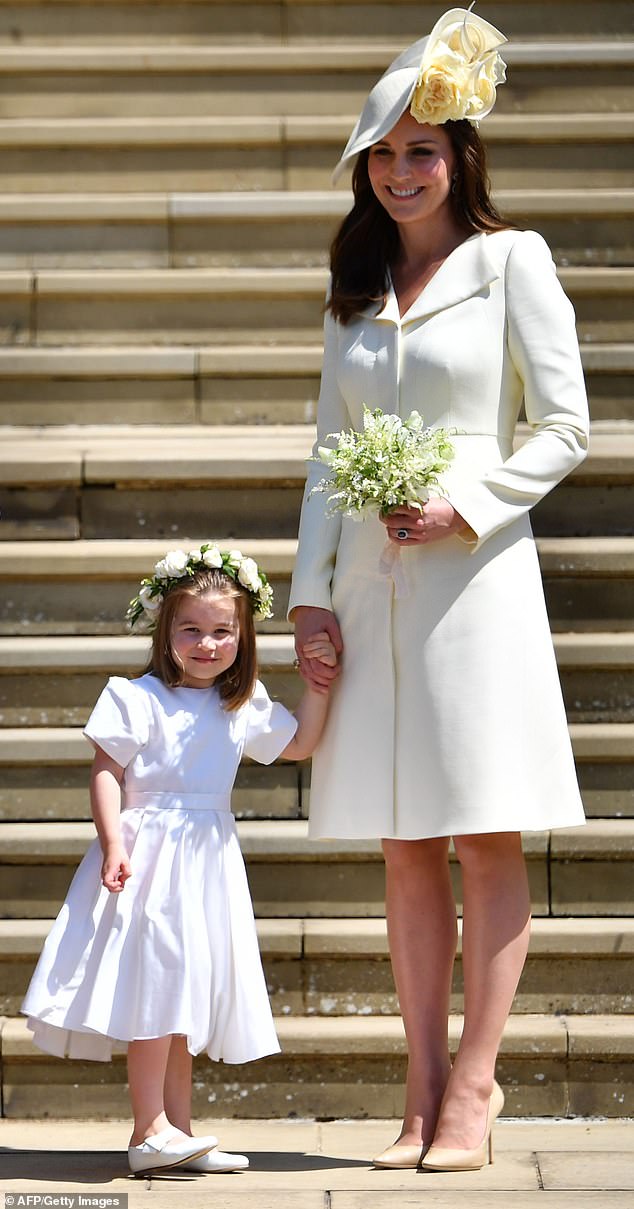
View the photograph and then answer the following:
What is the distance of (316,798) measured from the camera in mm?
3391

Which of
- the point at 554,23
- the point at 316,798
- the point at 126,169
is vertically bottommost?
the point at 316,798

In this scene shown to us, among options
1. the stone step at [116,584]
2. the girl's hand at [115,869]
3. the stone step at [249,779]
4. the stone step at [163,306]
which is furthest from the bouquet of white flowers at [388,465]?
the stone step at [163,306]

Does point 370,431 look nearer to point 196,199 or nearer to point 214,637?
point 214,637

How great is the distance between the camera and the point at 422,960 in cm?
331

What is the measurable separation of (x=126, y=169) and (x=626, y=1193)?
3.70 metres

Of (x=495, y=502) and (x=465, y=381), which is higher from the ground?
(x=465, y=381)

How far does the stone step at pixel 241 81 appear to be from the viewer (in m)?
5.58

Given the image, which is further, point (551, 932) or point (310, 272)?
point (310, 272)

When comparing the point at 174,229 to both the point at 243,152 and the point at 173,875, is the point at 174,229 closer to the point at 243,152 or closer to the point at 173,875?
the point at 243,152

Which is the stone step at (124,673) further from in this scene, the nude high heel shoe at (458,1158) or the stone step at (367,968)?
the nude high heel shoe at (458,1158)

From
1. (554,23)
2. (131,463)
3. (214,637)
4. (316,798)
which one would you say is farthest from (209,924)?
(554,23)

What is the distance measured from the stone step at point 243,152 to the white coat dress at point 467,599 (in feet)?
7.14

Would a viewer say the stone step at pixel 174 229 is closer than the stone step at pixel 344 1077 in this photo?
No

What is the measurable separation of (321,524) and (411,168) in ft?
2.38
